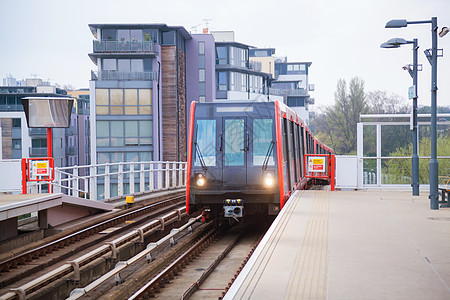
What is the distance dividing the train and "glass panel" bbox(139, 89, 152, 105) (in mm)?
39669

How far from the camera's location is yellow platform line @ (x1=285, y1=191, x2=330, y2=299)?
5844 millimetres

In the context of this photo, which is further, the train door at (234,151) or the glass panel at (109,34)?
the glass panel at (109,34)

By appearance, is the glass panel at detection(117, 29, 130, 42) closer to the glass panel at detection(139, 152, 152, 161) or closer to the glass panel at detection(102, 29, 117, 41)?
the glass panel at detection(102, 29, 117, 41)

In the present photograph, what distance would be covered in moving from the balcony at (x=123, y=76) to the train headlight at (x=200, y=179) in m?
40.5

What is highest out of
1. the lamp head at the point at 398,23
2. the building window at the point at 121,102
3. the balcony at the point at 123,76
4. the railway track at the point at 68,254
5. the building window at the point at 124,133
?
the balcony at the point at 123,76

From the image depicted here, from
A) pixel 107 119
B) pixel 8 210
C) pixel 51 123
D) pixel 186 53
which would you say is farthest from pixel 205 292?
pixel 186 53

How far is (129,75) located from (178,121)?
6.47 metres

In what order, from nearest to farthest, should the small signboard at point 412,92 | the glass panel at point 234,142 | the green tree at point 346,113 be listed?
1. the glass panel at point 234,142
2. the small signboard at point 412,92
3. the green tree at point 346,113

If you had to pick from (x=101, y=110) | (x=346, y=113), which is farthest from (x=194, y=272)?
(x=346, y=113)

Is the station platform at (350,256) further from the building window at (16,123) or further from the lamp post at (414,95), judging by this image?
the building window at (16,123)

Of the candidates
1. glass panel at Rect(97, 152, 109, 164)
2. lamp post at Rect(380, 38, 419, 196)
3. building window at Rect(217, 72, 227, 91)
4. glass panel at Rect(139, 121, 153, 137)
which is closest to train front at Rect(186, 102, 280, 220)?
lamp post at Rect(380, 38, 419, 196)

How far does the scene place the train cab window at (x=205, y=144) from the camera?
12.9 meters

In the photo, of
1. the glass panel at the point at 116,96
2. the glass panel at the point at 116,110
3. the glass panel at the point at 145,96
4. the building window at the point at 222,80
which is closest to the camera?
the glass panel at the point at 116,110

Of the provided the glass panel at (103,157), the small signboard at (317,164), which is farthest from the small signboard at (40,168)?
the glass panel at (103,157)
